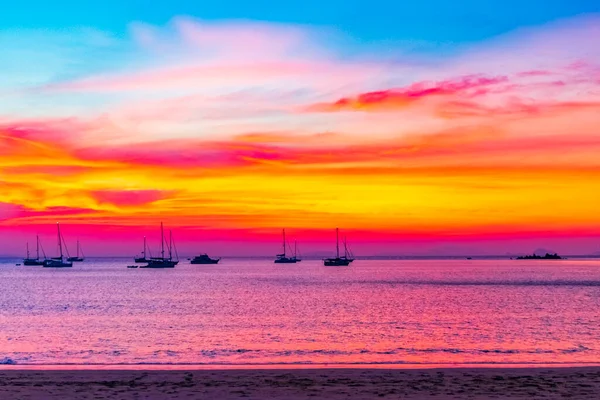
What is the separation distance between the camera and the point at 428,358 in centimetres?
3462

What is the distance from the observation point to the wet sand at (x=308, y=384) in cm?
2041

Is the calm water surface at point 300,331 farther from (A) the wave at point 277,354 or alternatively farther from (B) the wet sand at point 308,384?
(B) the wet sand at point 308,384

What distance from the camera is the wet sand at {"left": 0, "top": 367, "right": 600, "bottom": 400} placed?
2041cm

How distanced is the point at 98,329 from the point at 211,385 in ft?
96.6

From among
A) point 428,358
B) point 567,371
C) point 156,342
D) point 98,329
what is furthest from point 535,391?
point 98,329

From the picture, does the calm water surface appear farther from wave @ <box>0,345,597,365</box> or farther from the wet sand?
the wet sand

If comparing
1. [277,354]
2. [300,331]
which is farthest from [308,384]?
[300,331]

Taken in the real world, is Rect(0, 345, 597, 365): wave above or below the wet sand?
below

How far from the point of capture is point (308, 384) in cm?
2248

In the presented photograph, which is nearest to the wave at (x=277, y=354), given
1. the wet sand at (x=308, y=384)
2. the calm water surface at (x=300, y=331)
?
the calm water surface at (x=300, y=331)

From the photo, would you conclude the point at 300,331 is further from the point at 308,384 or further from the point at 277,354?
the point at 308,384

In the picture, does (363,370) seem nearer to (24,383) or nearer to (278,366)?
(278,366)

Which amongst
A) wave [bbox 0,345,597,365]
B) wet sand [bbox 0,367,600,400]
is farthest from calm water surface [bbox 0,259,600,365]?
wet sand [bbox 0,367,600,400]

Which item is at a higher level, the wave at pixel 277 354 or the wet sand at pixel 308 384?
the wet sand at pixel 308 384
